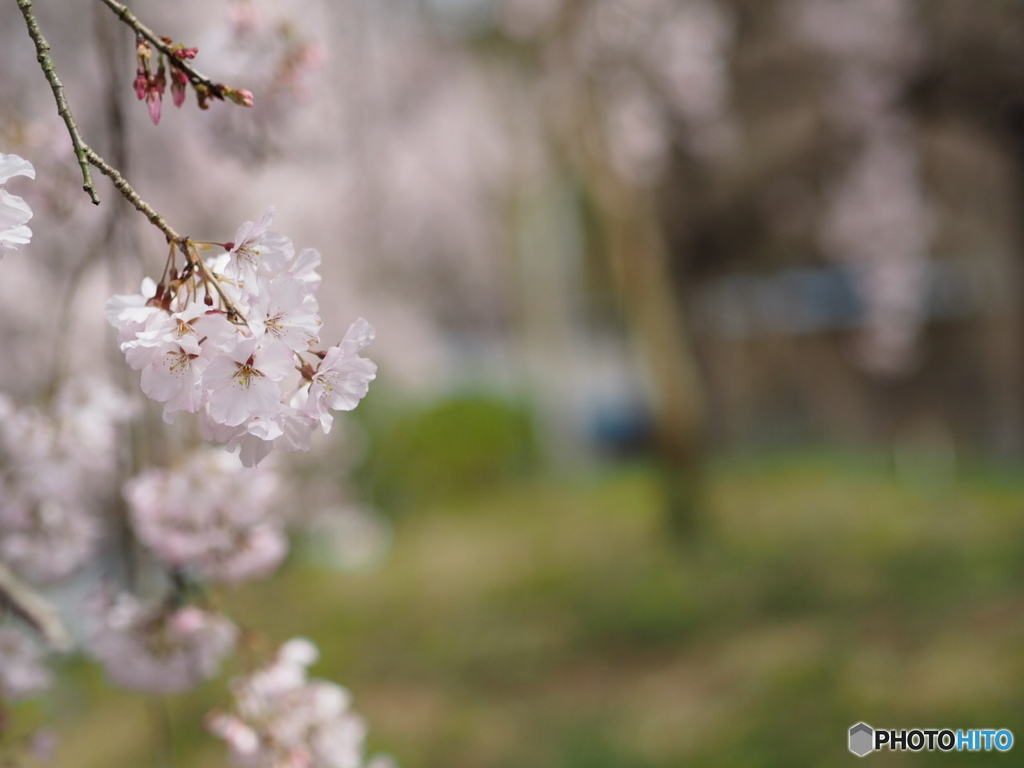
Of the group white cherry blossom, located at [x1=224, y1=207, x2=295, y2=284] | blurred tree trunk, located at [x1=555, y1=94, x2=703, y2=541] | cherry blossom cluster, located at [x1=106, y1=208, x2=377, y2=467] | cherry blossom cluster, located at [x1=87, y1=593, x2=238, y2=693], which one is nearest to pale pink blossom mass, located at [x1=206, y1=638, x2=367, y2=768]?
cherry blossom cluster, located at [x1=87, y1=593, x2=238, y2=693]

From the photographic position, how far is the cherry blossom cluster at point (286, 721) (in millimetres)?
1116

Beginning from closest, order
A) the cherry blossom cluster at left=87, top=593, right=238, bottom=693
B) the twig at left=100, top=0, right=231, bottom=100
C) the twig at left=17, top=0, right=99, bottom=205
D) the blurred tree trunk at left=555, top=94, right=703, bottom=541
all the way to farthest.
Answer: the twig at left=17, top=0, right=99, bottom=205 → the twig at left=100, top=0, right=231, bottom=100 → the cherry blossom cluster at left=87, top=593, right=238, bottom=693 → the blurred tree trunk at left=555, top=94, right=703, bottom=541

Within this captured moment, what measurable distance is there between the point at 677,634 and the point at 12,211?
3413 mm

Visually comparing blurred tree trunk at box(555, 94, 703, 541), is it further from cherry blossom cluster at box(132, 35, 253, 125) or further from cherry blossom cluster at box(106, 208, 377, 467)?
cherry blossom cluster at box(106, 208, 377, 467)

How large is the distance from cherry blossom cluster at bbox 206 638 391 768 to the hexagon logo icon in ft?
5.63

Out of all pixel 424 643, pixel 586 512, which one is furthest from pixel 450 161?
pixel 424 643

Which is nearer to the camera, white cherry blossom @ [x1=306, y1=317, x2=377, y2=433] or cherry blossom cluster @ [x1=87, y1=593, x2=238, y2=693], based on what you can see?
white cherry blossom @ [x1=306, y1=317, x2=377, y2=433]

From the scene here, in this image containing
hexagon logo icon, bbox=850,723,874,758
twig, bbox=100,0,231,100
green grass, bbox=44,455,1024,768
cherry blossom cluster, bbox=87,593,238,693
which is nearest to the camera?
twig, bbox=100,0,231,100

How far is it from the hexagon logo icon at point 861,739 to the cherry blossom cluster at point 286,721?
1717 millimetres

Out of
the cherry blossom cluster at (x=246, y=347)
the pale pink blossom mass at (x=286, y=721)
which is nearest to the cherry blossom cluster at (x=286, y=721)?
the pale pink blossom mass at (x=286, y=721)

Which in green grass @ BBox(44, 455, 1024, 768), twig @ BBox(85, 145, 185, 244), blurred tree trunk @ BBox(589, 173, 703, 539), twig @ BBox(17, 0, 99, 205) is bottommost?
twig @ BBox(85, 145, 185, 244)

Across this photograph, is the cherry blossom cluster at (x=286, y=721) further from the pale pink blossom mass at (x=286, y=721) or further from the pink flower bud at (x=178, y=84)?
the pink flower bud at (x=178, y=84)

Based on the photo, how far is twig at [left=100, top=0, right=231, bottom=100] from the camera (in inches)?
29.7

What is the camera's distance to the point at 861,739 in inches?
99.0
